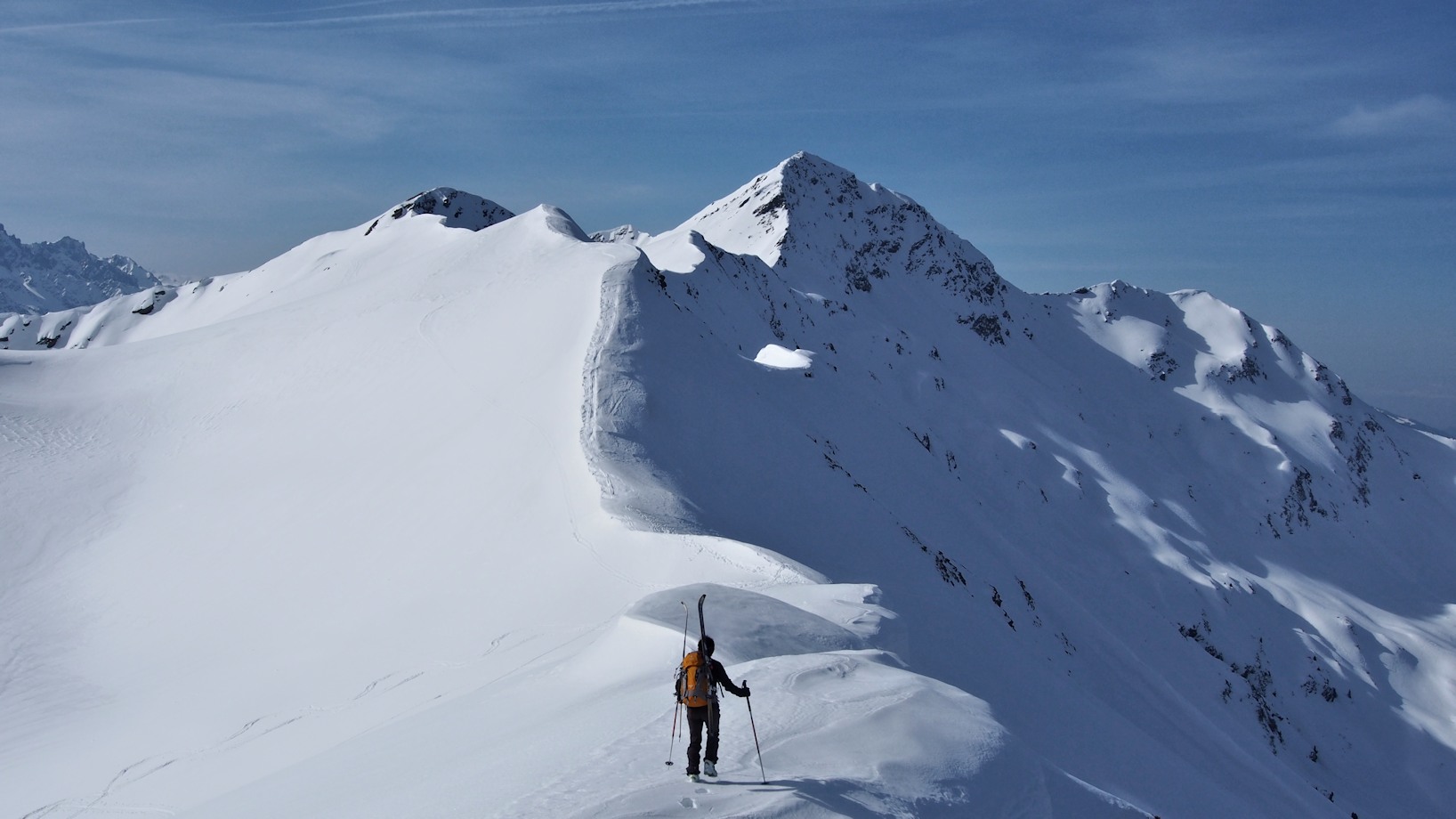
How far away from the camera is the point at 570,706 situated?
44.1 feet

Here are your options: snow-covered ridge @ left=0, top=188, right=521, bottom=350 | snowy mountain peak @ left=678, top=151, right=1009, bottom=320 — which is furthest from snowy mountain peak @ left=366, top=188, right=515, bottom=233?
snowy mountain peak @ left=678, top=151, right=1009, bottom=320

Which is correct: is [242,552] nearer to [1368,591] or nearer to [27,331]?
[27,331]

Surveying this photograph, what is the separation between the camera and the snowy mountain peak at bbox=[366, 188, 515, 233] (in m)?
87.7

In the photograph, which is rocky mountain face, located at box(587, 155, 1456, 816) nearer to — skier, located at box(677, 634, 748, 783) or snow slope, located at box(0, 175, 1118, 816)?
snow slope, located at box(0, 175, 1118, 816)

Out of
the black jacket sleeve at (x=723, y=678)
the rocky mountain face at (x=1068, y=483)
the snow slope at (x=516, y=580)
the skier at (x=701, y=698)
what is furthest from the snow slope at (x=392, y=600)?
the rocky mountain face at (x=1068, y=483)

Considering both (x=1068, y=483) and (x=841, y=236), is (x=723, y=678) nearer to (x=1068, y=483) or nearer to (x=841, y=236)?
(x=1068, y=483)

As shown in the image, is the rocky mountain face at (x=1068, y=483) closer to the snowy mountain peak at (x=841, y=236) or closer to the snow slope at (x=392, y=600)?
the snowy mountain peak at (x=841, y=236)

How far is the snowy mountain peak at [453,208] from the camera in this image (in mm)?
87688

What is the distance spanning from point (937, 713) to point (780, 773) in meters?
3.15

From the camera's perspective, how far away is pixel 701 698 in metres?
9.58

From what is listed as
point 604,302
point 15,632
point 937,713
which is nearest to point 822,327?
point 604,302

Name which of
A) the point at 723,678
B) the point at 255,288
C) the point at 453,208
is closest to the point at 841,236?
the point at 453,208

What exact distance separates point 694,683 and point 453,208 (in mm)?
92116

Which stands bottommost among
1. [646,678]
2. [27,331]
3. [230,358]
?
[646,678]
